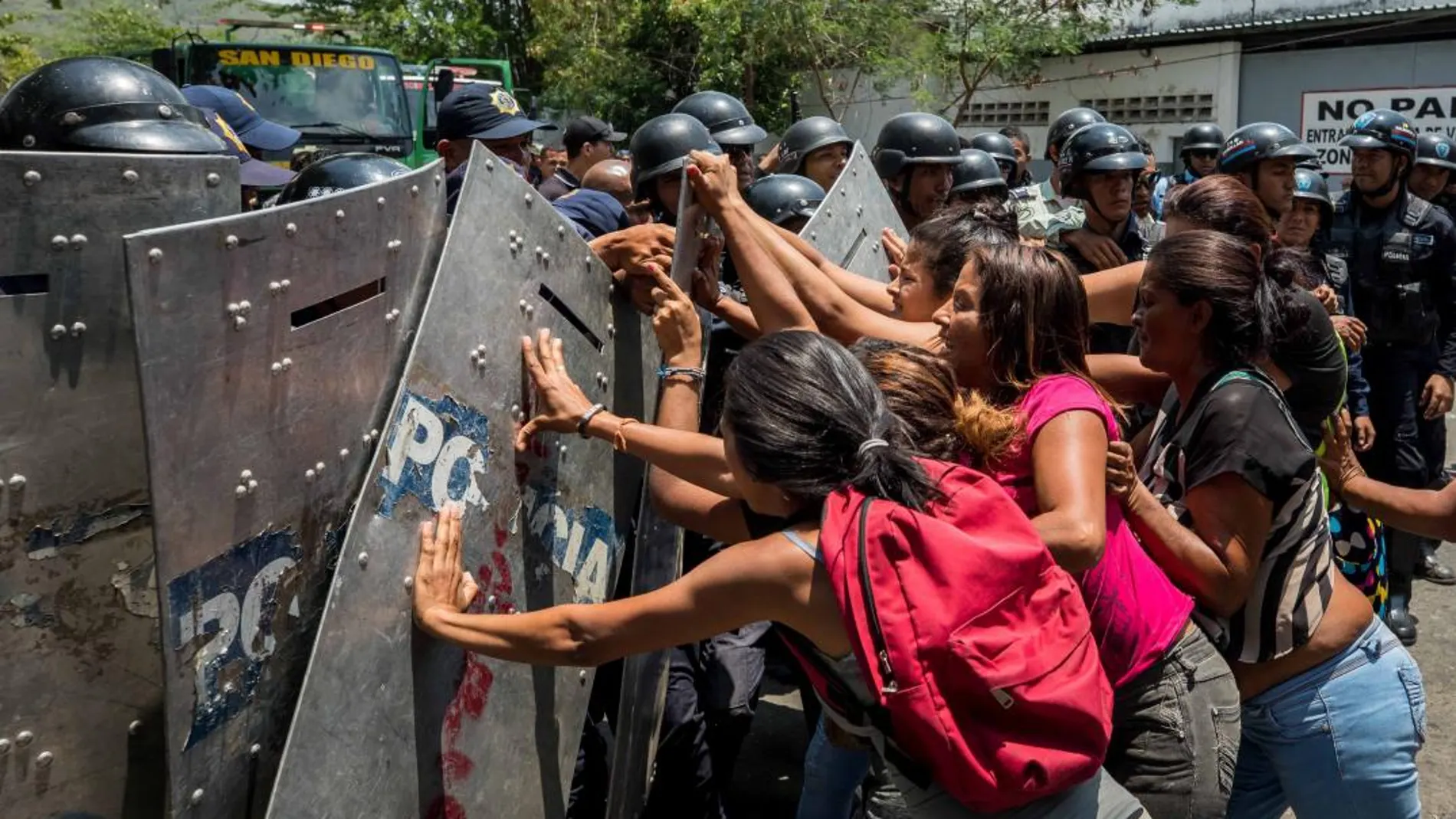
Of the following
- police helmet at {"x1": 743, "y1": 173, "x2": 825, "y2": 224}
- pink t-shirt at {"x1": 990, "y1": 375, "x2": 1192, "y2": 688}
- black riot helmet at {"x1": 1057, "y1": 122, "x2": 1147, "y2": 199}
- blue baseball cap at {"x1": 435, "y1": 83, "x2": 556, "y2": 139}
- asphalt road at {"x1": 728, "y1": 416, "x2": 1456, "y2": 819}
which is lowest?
asphalt road at {"x1": 728, "y1": 416, "x2": 1456, "y2": 819}

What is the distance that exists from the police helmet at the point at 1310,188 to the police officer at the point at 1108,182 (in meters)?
0.67

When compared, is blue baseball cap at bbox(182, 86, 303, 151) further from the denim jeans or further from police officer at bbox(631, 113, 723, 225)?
the denim jeans

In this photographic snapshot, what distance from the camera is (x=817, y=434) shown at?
1.98 metres

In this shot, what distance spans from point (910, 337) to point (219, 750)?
1.55m

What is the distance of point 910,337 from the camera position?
9.25 ft

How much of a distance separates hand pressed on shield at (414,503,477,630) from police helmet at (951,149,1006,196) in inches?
139

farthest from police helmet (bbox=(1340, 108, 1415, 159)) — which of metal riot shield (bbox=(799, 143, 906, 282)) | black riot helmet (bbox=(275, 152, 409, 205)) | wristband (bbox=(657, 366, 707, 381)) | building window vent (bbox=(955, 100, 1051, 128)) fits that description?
building window vent (bbox=(955, 100, 1051, 128))

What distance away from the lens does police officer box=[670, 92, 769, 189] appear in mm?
4680

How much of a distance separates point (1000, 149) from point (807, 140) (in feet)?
5.25

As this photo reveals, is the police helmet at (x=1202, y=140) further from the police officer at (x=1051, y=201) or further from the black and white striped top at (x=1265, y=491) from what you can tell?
the black and white striped top at (x=1265, y=491)

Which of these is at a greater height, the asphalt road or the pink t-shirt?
the pink t-shirt

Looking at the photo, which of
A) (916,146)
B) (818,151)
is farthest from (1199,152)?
(916,146)

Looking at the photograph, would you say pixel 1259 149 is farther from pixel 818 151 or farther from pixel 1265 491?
pixel 1265 491

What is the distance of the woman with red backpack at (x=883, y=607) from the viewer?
1.86 meters
